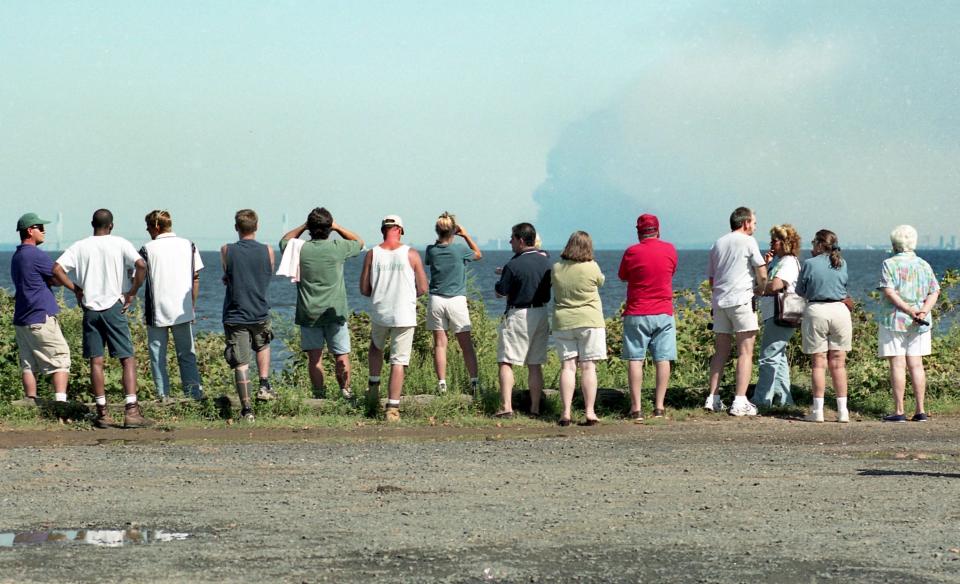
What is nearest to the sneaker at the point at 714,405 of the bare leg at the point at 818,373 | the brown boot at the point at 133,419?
the bare leg at the point at 818,373

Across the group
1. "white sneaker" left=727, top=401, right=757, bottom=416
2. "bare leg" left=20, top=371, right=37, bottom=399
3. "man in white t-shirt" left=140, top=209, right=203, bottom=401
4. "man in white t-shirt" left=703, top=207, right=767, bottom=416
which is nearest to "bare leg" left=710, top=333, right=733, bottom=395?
"man in white t-shirt" left=703, top=207, right=767, bottom=416

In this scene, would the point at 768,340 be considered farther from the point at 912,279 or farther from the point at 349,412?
the point at 349,412

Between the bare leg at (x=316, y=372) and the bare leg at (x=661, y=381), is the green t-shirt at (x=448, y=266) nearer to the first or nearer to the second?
the bare leg at (x=316, y=372)

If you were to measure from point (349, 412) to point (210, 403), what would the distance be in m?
1.32

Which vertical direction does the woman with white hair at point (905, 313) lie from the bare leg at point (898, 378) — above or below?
above

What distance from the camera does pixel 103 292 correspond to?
11555 millimetres

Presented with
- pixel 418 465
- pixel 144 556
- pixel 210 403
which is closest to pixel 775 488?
pixel 418 465

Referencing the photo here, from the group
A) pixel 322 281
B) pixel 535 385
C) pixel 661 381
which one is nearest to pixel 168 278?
pixel 322 281

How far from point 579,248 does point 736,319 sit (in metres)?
1.81

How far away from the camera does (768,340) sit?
1281 centimetres

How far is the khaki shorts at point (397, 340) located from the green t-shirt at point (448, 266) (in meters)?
0.71

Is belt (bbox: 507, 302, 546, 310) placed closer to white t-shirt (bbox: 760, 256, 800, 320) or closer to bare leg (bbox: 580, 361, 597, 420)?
bare leg (bbox: 580, 361, 597, 420)

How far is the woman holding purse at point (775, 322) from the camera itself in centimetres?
1245

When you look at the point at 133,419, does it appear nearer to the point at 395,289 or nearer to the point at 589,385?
the point at 395,289
